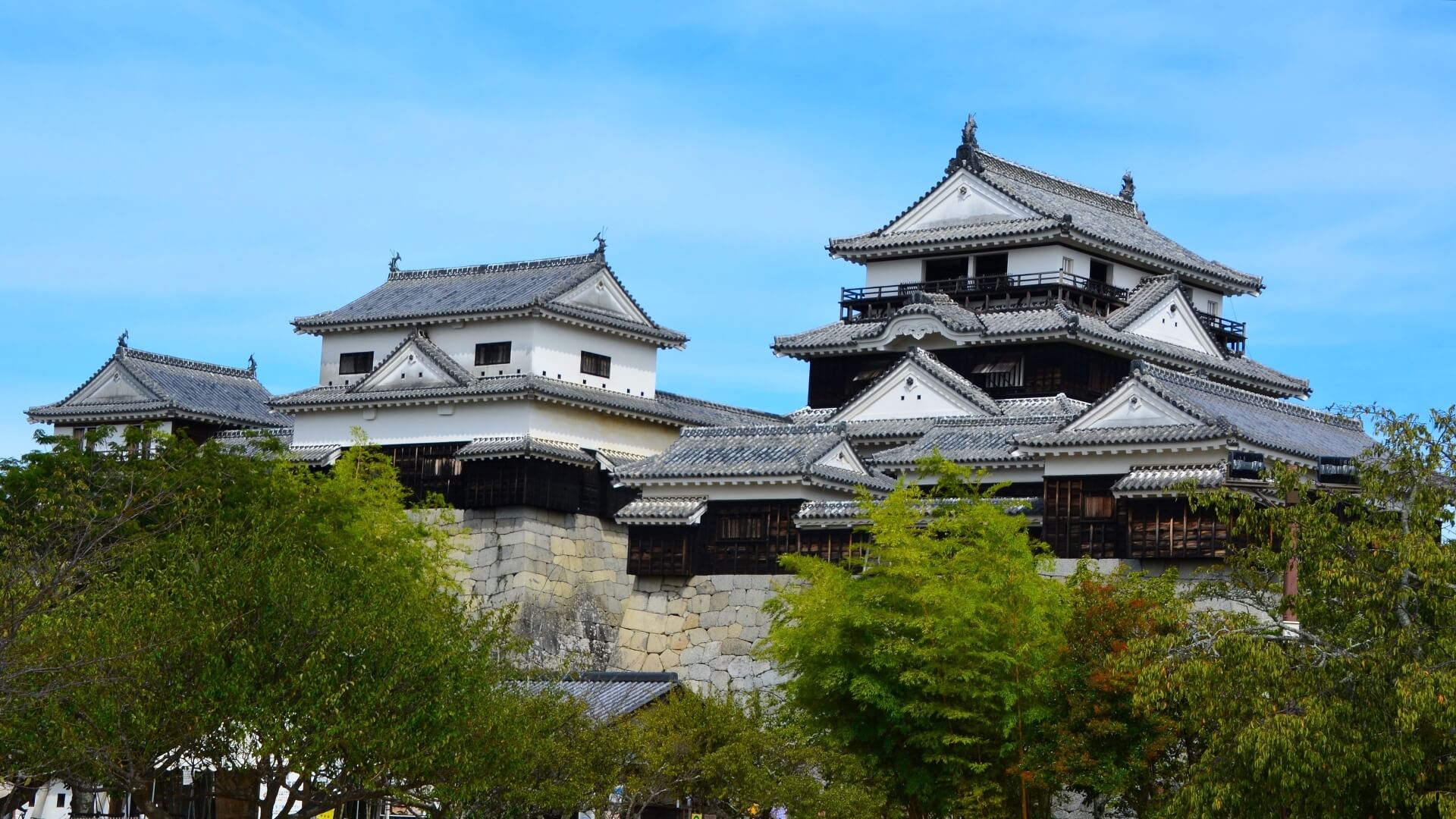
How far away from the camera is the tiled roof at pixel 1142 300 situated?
4784cm

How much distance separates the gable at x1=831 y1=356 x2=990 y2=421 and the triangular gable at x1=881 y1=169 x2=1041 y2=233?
611 centimetres

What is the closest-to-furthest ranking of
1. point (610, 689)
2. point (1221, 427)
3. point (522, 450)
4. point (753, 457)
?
point (610, 689) < point (1221, 427) < point (753, 457) < point (522, 450)

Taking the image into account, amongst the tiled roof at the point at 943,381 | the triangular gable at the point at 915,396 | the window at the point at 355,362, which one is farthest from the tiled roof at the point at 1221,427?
the window at the point at 355,362

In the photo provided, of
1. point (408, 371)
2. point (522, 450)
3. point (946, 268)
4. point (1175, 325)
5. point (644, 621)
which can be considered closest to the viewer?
point (644, 621)

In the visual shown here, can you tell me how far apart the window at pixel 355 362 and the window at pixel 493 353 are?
3.09 m

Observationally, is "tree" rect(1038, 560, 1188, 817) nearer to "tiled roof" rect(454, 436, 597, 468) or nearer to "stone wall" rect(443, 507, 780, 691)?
"stone wall" rect(443, 507, 780, 691)

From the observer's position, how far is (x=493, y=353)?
160ft

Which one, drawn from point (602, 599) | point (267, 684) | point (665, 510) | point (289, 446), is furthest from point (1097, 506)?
point (289, 446)

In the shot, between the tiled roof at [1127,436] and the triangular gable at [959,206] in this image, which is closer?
the tiled roof at [1127,436]

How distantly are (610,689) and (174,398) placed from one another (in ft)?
84.6

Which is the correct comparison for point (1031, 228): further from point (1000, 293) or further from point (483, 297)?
point (483, 297)

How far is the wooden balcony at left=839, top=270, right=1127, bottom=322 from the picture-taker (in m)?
48.6

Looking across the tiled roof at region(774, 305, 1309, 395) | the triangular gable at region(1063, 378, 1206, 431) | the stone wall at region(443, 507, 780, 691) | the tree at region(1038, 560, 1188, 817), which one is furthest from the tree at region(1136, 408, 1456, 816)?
the tiled roof at region(774, 305, 1309, 395)

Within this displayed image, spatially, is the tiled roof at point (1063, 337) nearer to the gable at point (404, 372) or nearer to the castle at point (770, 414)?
the castle at point (770, 414)
